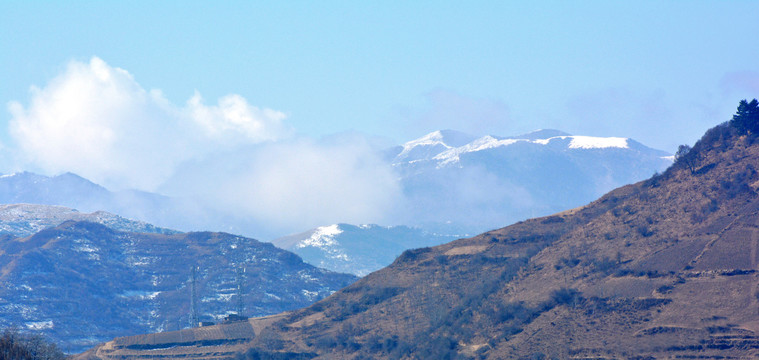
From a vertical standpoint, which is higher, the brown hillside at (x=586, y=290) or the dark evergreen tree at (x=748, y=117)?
the dark evergreen tree at (x=748, y=117)

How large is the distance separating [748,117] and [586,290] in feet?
146

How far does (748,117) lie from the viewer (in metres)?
155

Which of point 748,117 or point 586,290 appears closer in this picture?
point 586,290

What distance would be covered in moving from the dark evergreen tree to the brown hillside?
5.40 ft

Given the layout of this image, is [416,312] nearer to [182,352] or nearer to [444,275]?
[444,275]

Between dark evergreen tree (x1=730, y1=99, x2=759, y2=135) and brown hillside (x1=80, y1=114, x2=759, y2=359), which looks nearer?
brown hillside (x1=80, y1=114, x2=759, y2=359)

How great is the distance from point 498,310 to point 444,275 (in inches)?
1203

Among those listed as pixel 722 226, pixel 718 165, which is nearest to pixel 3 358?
pixel 722 226

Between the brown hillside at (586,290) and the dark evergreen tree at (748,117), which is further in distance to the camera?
the dark evergreen tree at (748,117)

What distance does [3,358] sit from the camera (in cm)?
10725

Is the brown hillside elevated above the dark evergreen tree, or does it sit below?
below

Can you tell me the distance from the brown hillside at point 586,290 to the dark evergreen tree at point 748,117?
1645 mm

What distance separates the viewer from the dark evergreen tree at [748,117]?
154m

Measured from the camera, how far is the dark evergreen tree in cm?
15373
